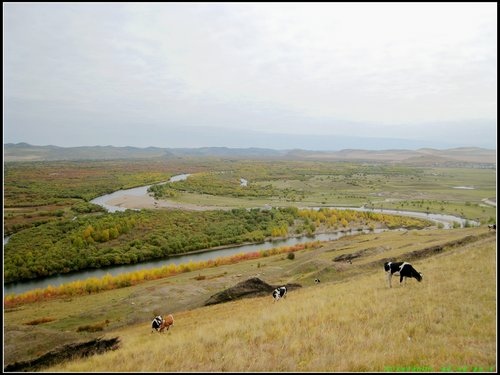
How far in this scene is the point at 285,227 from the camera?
76562 mm

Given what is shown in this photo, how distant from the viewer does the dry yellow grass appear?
29.9 feet

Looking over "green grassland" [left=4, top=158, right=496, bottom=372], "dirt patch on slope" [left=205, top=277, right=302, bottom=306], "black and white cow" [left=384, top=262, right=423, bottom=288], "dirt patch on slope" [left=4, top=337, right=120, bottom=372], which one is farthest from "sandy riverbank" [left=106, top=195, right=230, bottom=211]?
"black and white cow" [left=384, top=262, right=423, bottom=288]

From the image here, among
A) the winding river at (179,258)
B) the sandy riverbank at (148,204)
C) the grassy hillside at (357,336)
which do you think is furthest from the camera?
the sandy riverbank at (148,204)

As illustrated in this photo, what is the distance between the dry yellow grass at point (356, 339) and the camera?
9.12 m

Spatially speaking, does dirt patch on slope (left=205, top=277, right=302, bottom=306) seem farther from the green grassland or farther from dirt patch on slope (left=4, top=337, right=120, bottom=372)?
dirt patch on slope (left=4, top=337, right=120, bottom=372)

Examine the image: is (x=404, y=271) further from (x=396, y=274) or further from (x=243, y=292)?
(x=243, y=292)

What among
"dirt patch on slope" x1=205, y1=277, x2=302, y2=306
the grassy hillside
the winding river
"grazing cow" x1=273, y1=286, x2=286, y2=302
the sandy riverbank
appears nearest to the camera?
the grassy hillside

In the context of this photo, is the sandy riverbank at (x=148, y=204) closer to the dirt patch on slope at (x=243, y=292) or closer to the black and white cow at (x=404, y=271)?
the dirt patch on slope at (x=243, y=292)

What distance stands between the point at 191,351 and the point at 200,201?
323 feet

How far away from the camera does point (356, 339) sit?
10750 millimetres

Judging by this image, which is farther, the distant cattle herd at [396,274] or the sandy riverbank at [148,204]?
the sandy riverbank at [148,204]

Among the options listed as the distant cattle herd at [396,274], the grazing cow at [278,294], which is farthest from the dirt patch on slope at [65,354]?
the grazing cow at [278,294]

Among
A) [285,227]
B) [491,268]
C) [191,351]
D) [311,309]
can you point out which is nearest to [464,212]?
[285,227]

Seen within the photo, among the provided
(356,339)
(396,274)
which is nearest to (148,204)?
(396,274)
